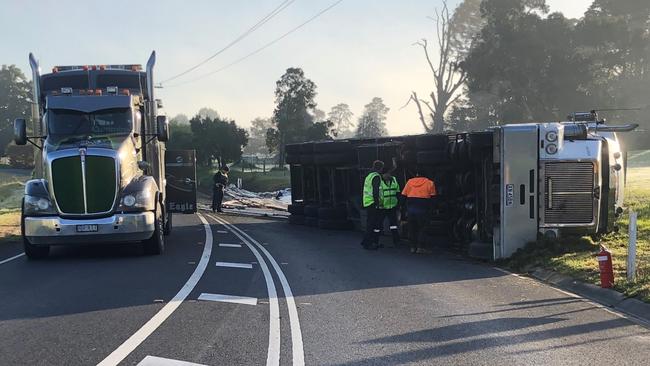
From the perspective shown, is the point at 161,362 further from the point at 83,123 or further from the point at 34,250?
the point at 83,123

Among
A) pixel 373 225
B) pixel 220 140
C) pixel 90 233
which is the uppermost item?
pixel 220 140

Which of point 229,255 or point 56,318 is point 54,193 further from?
point 56,318

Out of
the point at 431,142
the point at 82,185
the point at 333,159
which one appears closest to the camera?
the point at 82,185

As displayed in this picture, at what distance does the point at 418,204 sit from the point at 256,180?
4293cm

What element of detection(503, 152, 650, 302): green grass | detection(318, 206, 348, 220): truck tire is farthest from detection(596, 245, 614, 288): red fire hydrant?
detection(318, 206, 348, 220): truck tire

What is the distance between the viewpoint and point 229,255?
466 inches

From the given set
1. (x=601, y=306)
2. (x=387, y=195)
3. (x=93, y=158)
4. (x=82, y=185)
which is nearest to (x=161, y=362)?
(x=601, y=306)

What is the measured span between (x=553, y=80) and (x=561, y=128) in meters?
41.1

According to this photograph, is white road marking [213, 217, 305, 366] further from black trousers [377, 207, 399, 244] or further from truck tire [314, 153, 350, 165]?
truck tire [314, 153, 350, 165]

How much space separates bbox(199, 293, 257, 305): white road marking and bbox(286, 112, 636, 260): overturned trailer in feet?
17.5

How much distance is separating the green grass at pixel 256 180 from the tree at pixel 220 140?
2.00 meters

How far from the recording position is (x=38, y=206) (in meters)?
10.9

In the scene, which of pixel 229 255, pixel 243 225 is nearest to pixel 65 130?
pixel 229 255

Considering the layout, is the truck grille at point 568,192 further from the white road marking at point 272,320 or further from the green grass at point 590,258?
the white road marking at point 272,320
